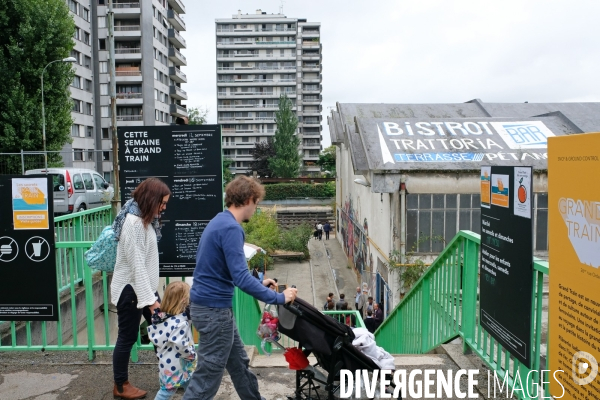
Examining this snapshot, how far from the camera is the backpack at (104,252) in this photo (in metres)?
4.26

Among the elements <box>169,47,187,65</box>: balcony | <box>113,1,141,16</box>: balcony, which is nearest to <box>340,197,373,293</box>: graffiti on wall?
<box>113,1,141,16</box>: balcony

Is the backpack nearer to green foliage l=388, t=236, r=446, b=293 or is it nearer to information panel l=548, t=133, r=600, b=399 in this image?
information panel l=548, t=133, r=600, b=399

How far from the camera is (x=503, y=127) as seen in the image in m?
17.6

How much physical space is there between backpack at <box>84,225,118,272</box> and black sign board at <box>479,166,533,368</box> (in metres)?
2.99

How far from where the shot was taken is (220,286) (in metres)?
3.46

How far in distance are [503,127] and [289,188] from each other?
45603 millimetres

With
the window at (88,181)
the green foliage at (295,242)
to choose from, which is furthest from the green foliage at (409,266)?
the green foliage at (295,242)

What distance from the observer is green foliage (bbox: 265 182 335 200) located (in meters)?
61.8

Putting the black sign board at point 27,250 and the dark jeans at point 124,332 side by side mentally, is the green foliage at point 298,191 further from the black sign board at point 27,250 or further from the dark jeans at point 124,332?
the dark jeans at point 124,332

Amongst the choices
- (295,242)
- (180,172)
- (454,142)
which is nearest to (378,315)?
(454,142)

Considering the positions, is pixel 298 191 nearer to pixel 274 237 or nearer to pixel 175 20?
pixel 175 20

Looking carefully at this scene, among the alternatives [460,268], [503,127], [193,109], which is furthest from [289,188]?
[460,268]

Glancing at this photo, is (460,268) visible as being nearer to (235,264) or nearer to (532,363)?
(532,363)

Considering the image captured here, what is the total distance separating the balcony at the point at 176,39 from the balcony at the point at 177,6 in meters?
2.99
